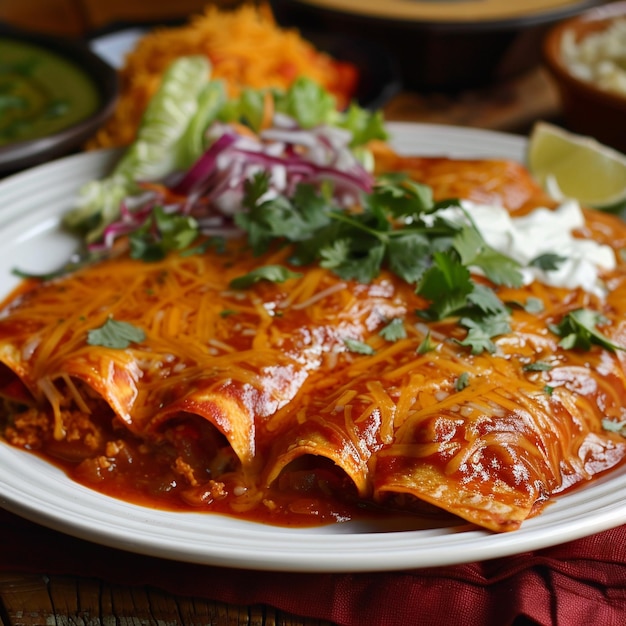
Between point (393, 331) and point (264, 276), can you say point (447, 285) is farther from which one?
point (264, 276)

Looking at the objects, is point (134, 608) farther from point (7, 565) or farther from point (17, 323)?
point (17, 323)

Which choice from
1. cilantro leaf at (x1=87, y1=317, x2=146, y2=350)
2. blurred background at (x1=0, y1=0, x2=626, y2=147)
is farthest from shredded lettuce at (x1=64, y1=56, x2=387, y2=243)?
cilantro leaf at (x1=87, y1=317, x2=146, y2=350)

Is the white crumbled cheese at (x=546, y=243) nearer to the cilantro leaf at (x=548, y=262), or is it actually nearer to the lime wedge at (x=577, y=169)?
the cilantro leaf at (x=548, y=262)

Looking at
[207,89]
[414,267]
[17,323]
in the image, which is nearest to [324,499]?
[414,267]

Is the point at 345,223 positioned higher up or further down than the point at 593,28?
higher up

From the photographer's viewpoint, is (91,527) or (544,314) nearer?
(91,527)

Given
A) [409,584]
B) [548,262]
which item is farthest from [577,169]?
[409,584]
